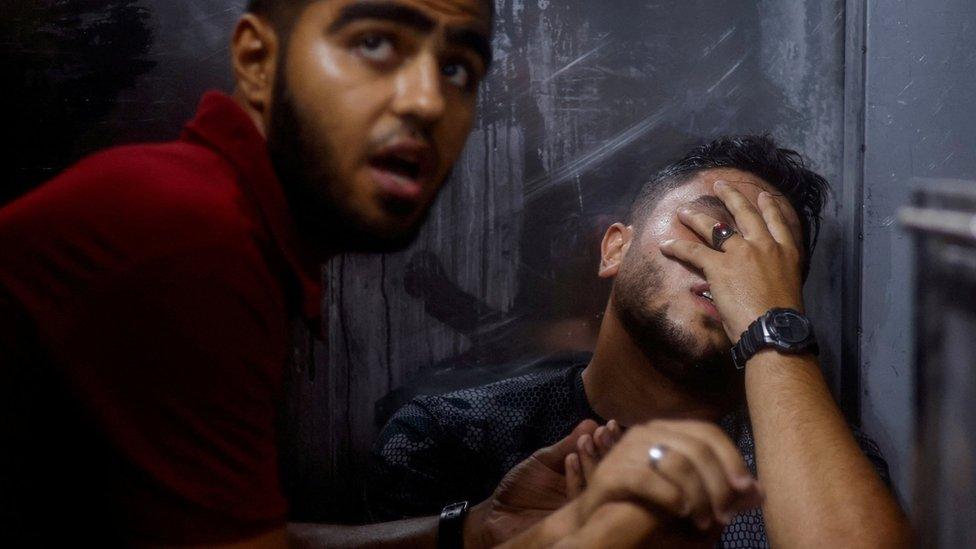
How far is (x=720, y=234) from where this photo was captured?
35.8 inches

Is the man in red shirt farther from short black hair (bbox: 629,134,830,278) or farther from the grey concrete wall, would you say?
the grey concrete wall

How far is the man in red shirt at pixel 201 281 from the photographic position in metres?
0.44

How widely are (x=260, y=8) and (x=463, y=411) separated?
1.83ft

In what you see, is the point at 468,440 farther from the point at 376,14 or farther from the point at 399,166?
the point at 376,14

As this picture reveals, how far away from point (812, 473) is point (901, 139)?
524mm

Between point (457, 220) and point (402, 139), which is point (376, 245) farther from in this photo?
point (457, 220)

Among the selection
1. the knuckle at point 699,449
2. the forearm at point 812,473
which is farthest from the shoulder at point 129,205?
the forearm at point 812,473

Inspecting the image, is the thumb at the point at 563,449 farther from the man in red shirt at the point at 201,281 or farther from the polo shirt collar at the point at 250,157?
the polo shirt collar at the point at 250,157

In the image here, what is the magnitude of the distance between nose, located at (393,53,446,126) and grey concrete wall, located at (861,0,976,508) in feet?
2.22

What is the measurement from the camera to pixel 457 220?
0.95 meters

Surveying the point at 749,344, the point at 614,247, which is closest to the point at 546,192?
the point at 614,247

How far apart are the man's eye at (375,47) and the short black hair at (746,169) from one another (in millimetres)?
483

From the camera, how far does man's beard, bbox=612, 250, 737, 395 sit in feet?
2.95

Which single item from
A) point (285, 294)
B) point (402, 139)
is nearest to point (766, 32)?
point (402, 139)
